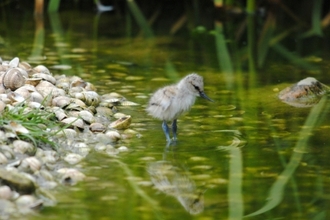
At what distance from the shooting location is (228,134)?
459 centimetres

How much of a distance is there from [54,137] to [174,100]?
29.3 inches

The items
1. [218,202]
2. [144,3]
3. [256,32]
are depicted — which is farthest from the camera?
[144,3]

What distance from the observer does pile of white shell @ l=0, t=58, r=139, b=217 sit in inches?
133

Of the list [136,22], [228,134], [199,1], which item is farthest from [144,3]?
[228,134]

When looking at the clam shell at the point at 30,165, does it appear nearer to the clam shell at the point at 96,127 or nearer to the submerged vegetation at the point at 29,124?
the submerged vegetation at the point at 29,124

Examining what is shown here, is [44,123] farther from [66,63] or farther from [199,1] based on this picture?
[199,1]

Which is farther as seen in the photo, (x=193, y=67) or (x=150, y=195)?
(x=193, y=67)

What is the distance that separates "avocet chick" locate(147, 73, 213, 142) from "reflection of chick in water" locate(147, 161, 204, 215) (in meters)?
0.42

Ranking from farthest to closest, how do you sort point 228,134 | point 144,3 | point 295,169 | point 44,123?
point 144,3 → point 228,134 → point 44,123 → point 295,169

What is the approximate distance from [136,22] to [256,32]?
1.53 meters

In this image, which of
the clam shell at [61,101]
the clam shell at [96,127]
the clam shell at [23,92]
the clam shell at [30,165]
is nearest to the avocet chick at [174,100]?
the clam shell at [96,127]

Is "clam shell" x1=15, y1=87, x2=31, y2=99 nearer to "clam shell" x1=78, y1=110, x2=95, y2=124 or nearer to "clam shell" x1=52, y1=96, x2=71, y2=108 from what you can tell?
"clam shell" x1=52, y1=96, x2=71, y2=108

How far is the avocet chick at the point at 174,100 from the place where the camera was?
4.38 meters

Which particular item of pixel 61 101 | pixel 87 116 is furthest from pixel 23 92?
pixel 87 116
